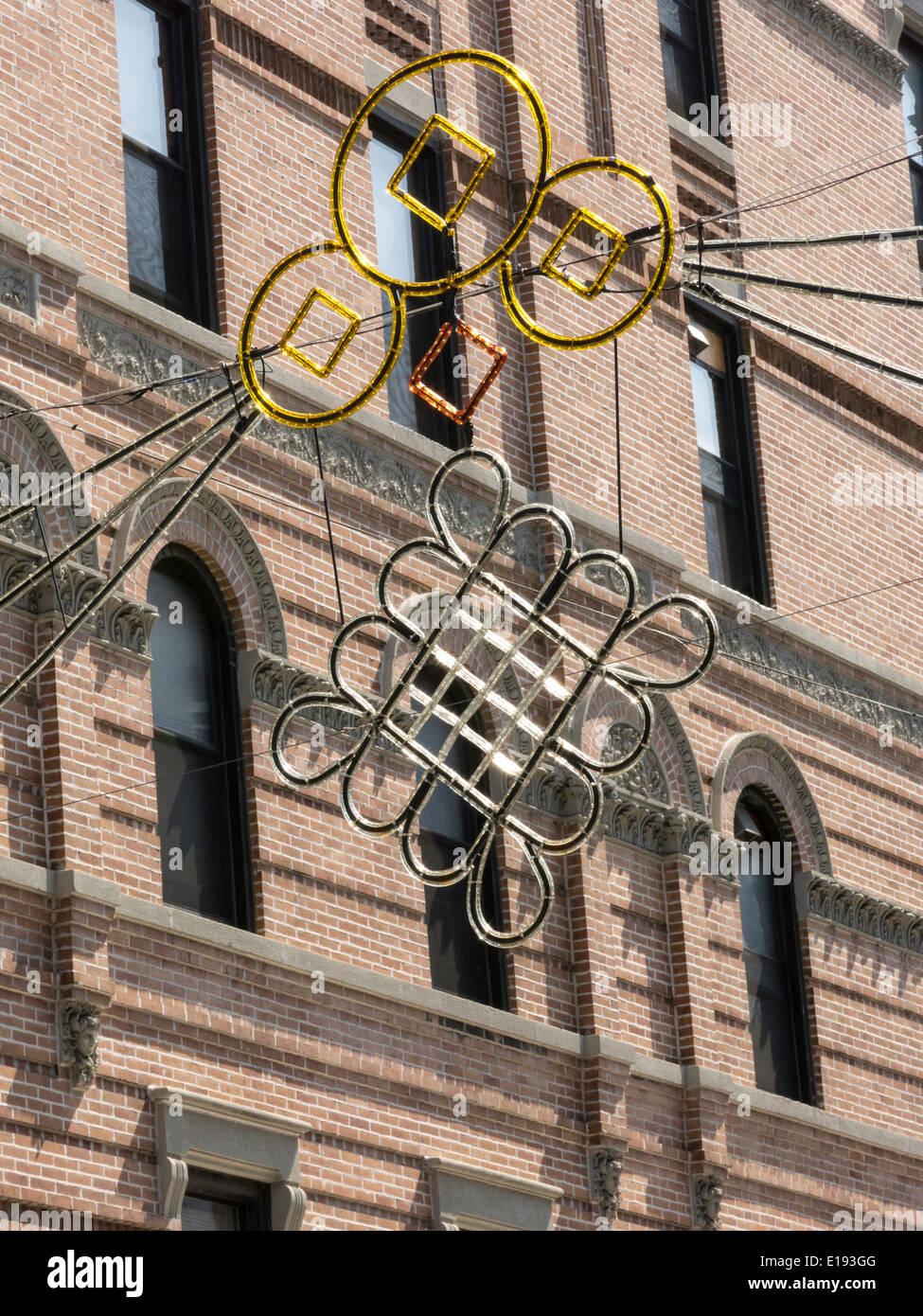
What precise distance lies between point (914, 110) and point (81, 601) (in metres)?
15.0

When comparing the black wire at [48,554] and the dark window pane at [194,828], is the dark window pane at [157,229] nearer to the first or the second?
the black wire at [48,554]

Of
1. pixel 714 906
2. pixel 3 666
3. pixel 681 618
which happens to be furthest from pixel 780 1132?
pixel 3 666

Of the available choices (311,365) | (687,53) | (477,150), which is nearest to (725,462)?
(687,53)

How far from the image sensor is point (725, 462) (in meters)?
22.3

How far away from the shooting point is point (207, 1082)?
14.8m

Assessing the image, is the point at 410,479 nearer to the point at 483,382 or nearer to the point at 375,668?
the point at 375,668

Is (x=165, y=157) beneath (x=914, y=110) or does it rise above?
beneath

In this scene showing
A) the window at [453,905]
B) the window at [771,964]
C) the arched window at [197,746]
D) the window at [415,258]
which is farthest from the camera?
the window at [771,964]

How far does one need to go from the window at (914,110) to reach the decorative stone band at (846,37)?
0.58 metres

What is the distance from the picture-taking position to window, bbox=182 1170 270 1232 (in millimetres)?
14773

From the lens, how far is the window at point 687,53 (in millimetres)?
23188

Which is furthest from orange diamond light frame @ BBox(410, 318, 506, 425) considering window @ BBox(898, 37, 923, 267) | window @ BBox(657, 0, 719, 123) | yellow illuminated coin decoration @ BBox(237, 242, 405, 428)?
window @ BBox(898, 37, 923, 267)

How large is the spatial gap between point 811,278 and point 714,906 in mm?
6866

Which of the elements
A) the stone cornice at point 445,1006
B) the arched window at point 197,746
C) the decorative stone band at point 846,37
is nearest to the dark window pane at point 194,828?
the arched window at point 197,746
